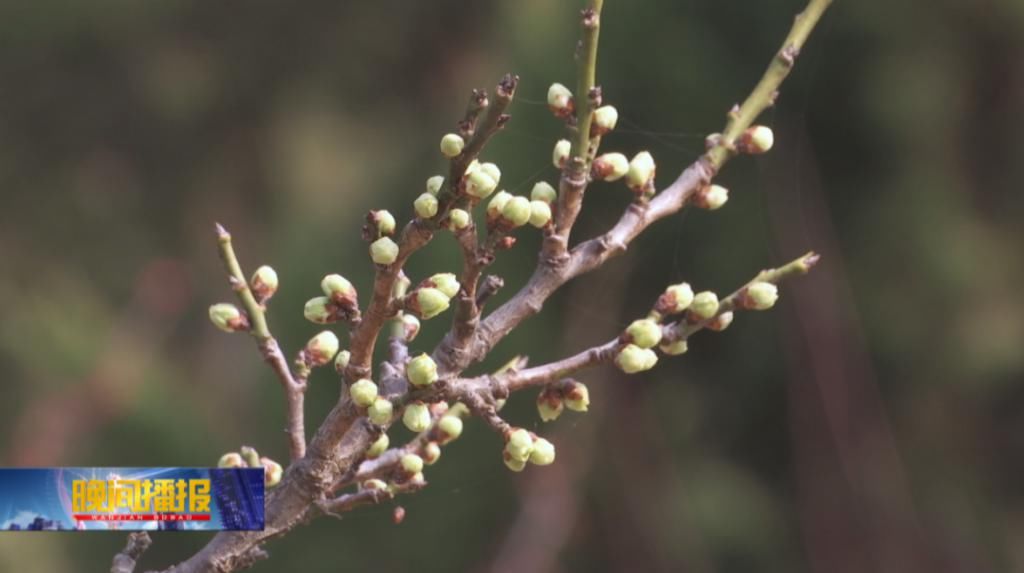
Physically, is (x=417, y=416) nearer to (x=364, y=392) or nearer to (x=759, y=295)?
(x=364, y=392)

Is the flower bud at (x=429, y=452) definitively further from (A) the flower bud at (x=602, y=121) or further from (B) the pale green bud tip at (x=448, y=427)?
(A) the flower bud at (x=602, y=121)

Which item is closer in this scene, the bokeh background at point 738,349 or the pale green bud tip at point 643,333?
the pale green bud tip at point 643,333

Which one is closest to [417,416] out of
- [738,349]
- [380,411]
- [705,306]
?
[380,411]

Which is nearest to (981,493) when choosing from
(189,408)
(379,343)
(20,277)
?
(379,343)

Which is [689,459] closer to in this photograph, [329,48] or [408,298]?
[408,298]

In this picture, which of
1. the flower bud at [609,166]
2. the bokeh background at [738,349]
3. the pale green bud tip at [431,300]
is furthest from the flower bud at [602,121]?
the bokeh background at [738,349]

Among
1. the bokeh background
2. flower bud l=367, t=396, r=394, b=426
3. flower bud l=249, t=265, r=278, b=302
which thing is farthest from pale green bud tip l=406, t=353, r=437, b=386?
the bokeh background
